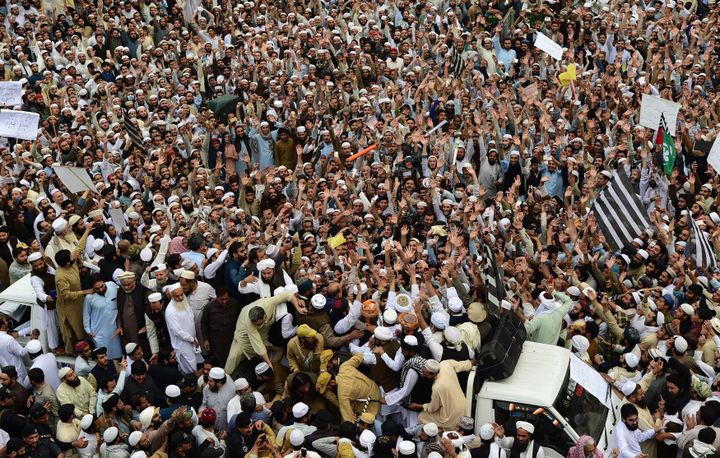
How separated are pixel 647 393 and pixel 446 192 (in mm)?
5264

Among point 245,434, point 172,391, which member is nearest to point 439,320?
point 245,434

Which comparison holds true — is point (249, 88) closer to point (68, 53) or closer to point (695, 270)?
point (68, 53)

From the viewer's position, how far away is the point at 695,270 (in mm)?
11484

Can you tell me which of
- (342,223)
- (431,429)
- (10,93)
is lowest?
(342,223)

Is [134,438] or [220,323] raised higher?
[134,438]

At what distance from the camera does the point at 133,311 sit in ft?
34.6

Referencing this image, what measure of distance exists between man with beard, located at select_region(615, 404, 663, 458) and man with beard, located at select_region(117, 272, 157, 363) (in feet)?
16.1

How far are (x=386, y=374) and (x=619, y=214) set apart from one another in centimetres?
460

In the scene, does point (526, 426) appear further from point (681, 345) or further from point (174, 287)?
point (174, 287)

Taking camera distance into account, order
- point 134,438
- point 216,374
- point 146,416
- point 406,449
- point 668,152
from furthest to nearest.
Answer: point 668,152, point 216,374, point 146,416, point 134,438, point 406,449

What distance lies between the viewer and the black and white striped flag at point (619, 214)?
40.8 feet

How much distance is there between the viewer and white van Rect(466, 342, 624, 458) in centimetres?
845

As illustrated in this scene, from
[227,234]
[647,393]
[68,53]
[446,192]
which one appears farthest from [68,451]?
[68,53]

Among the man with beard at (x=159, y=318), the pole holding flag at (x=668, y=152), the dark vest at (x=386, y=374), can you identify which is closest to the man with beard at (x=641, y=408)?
the dark vest at (x=386, y=374)
